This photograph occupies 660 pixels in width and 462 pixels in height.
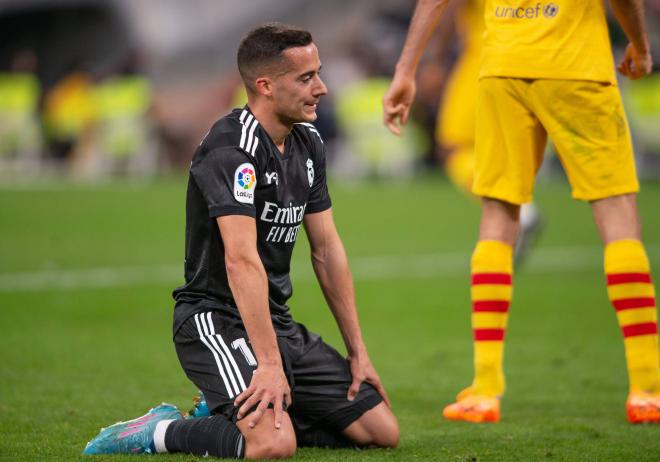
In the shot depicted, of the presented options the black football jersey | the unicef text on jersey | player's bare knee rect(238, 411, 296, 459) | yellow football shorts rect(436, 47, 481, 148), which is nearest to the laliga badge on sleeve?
the black football jersey

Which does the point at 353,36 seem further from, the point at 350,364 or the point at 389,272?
the point at 350,364

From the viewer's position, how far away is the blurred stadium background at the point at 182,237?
5.59 meters

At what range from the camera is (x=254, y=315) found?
14.7 feet

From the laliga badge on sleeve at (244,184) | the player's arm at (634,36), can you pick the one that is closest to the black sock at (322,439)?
the laliga badge on sleeve at (244,184)

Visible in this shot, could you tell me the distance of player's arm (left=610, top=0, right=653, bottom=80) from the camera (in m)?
5.57

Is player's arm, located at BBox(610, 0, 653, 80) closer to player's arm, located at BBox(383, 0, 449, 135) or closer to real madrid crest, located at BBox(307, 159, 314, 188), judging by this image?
player's arm, located at BBox(383, 0, 449, 135)

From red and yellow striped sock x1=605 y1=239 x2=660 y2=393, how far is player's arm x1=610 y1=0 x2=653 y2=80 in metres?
0.89

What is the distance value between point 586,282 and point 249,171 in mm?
6000

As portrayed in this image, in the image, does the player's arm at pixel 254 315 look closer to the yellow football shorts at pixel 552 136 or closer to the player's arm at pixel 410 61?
the player's arm at pixel 410 61

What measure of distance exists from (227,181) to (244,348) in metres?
0.62

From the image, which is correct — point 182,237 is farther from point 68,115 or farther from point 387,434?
point 68,115

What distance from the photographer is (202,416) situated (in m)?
4.81

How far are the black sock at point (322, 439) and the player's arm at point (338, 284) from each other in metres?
0.23

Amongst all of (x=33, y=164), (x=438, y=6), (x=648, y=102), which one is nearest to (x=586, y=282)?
(x=438, y=6)
